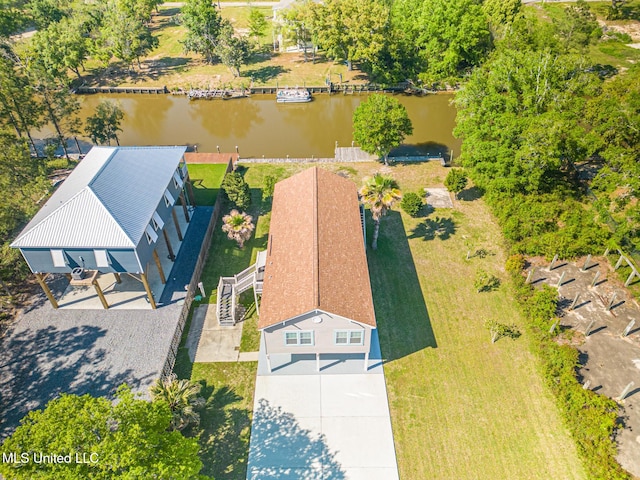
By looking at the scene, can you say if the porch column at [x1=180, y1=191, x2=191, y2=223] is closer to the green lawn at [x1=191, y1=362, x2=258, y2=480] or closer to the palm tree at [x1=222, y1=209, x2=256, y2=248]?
the palm tree at [x1=222, y1=209, x2=256, y2=248]

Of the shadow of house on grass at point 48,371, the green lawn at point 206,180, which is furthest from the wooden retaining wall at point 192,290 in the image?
the green lawn at point 206,180

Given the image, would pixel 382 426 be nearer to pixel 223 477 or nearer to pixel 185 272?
pixel 223 477

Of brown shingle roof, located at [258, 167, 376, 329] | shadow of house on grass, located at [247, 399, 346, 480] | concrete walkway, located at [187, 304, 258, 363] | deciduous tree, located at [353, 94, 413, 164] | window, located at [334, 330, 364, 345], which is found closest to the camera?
shadow of house on grass, located at [247, 399, 346, 480]

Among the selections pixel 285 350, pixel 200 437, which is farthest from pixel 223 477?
pixel 285 350

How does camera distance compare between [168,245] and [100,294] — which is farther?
[168,245]

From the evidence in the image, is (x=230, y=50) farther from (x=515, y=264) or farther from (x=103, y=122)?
(x=515, y=264)

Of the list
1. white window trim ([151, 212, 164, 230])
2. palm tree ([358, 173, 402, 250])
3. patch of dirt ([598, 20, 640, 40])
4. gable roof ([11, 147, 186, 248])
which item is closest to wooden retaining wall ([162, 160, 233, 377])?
white window trim ([151, 212, 164, 230])

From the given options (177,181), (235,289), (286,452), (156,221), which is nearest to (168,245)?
(156,221)
